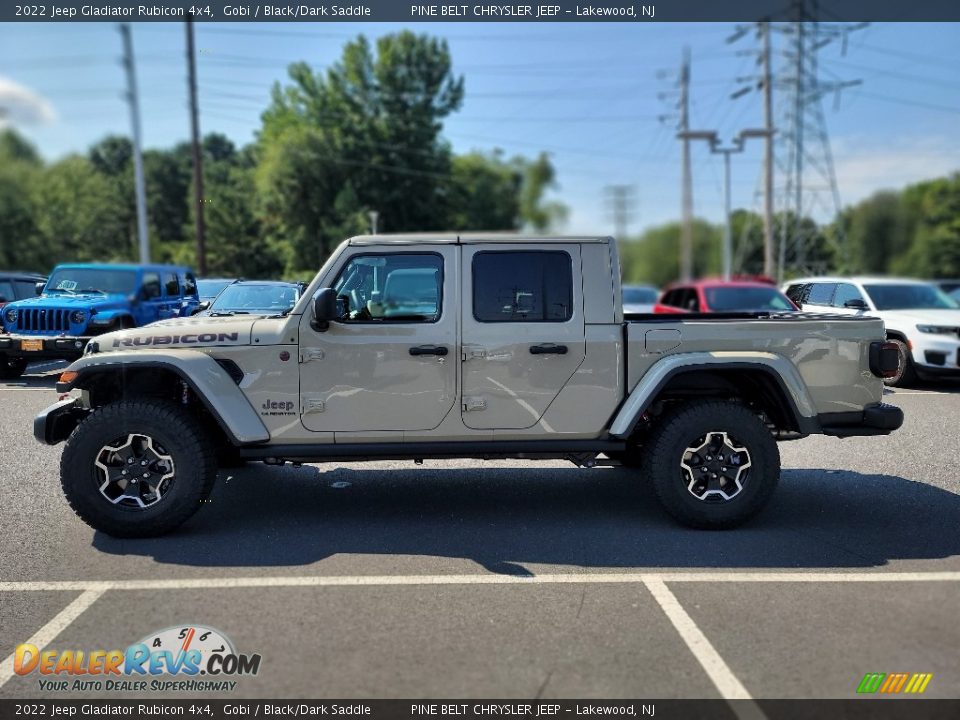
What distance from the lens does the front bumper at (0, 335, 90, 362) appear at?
26.2 feet

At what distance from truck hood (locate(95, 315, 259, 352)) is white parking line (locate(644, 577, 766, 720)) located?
2936 mm

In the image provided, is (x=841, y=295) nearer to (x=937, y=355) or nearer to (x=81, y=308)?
(x=937, y=355)

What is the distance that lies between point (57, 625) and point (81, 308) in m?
5.58

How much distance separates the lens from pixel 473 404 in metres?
5.23

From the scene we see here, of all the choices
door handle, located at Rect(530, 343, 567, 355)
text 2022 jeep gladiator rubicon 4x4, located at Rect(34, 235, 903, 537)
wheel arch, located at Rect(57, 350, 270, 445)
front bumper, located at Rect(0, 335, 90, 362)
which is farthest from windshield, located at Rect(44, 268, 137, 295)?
door handle, located at Rect(530, 343, 567, 355)

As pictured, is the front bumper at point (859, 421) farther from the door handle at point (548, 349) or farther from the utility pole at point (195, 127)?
the utility pole at point (195, 127)

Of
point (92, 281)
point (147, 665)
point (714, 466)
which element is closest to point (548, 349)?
point (714, 466)

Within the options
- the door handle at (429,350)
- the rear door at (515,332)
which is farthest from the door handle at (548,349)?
the door handle at (429,350)

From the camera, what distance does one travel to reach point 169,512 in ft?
16.7

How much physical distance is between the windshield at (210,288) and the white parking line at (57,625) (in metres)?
3.30

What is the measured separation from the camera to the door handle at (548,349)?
5211 mm

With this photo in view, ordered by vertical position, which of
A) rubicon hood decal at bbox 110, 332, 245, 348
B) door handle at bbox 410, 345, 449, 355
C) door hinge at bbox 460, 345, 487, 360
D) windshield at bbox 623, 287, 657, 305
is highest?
windshield at bbox 623, 287, 657, 305

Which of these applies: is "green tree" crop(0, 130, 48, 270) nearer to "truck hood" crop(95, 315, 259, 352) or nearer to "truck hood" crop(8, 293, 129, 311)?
"truck hood" crop(8, 293, 129, 311)
